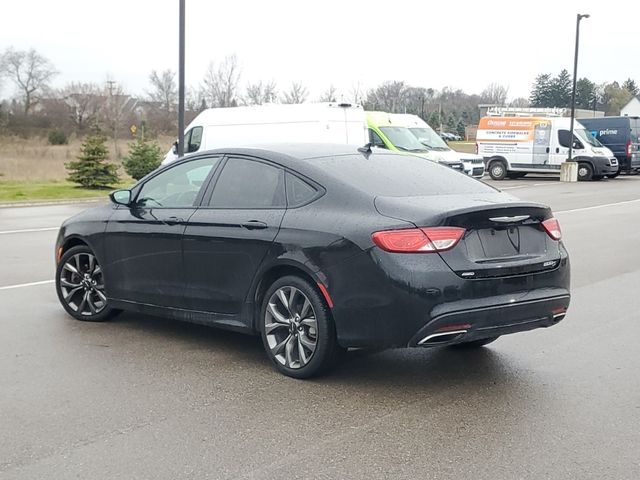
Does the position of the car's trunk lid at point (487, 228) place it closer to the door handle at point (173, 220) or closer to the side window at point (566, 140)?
the door handle at point (173, 220)

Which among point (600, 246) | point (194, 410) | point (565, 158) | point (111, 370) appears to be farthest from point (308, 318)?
point (565, 158)

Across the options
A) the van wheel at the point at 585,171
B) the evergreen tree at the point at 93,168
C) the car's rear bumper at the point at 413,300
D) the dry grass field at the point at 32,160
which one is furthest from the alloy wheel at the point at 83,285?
the van wheel at the point at 585,171

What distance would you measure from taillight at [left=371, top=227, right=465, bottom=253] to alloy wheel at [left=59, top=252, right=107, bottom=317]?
10.0ft

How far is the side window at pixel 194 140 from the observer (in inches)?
845

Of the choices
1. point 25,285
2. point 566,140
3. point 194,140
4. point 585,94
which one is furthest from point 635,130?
point 585,94

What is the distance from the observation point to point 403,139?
24609mm

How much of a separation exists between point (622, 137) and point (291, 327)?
35.9 meters

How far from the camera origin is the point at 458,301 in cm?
505

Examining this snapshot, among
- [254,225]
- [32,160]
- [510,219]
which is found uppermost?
[510,219]

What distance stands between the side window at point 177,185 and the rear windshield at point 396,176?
107 centimetres

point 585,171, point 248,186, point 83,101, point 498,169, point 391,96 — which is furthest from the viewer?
point 391,96

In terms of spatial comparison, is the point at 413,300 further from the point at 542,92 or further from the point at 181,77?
the point at 542,92

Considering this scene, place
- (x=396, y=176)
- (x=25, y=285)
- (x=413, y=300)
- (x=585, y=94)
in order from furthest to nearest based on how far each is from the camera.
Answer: (x=585, y=94), (x=25, y=285), (x=396, y=176), (x=413, y=300)

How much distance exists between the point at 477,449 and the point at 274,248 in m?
2.03
